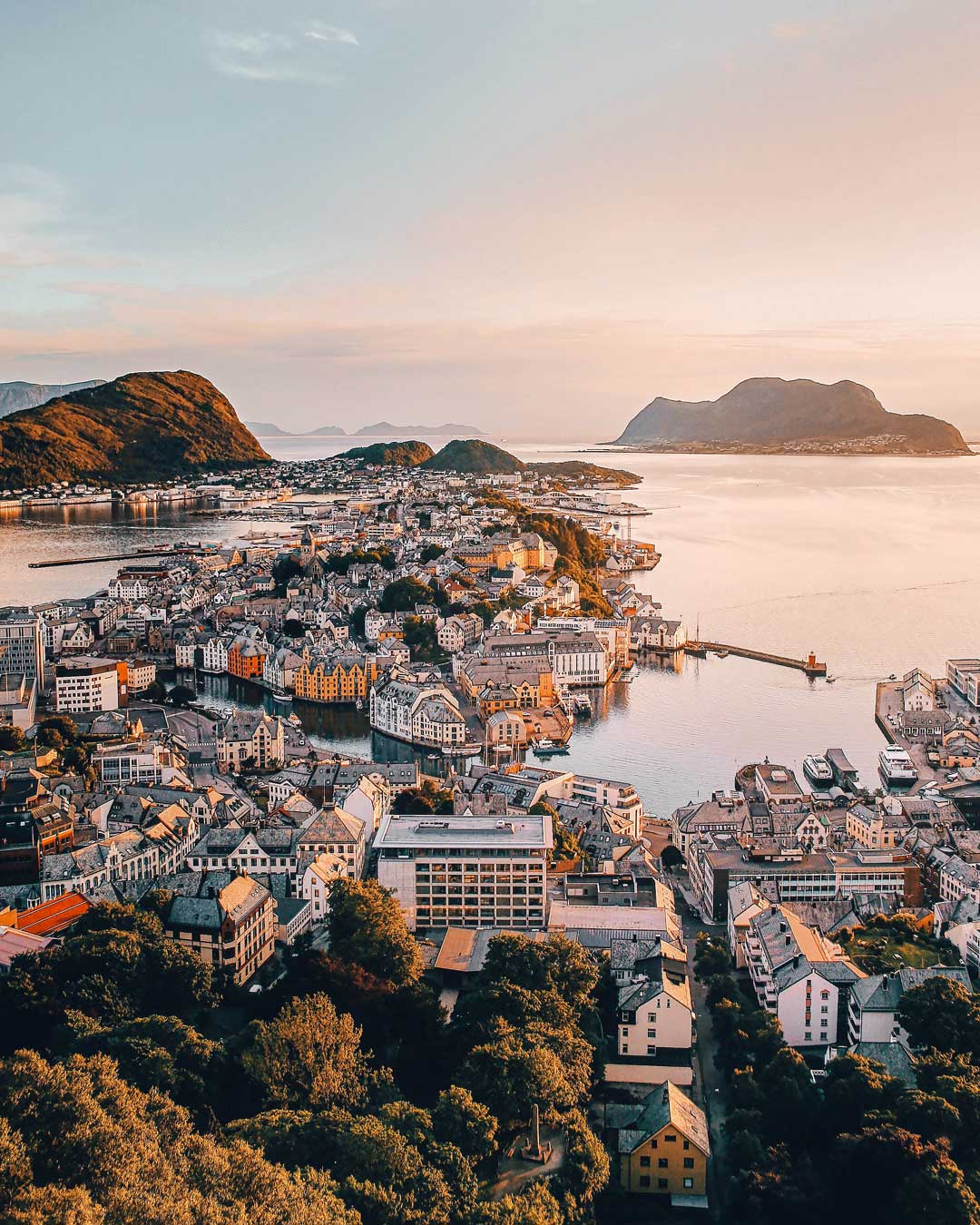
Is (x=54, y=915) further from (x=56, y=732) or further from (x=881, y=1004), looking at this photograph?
(x=56, y=732)

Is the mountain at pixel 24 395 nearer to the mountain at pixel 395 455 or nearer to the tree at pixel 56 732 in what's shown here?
the mountain at pixel 395 455

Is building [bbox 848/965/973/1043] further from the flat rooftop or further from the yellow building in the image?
the yellow building

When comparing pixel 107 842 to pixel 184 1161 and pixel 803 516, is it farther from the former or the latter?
pixel 803 516

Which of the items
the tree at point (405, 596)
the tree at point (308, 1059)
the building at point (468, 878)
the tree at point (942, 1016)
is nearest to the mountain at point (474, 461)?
the tree at point (405, 596)

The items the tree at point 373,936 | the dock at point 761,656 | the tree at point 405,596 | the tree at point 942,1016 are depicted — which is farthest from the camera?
the tree at point 405,596

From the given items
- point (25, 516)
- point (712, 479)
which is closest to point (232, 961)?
point (25, 516)

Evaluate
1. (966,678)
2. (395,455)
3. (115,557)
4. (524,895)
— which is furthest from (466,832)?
(395,455)

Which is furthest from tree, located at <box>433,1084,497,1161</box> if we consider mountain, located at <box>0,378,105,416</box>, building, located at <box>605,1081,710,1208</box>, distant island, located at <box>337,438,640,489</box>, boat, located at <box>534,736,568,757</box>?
mountain, located at <box>0,378,105,416</box>
